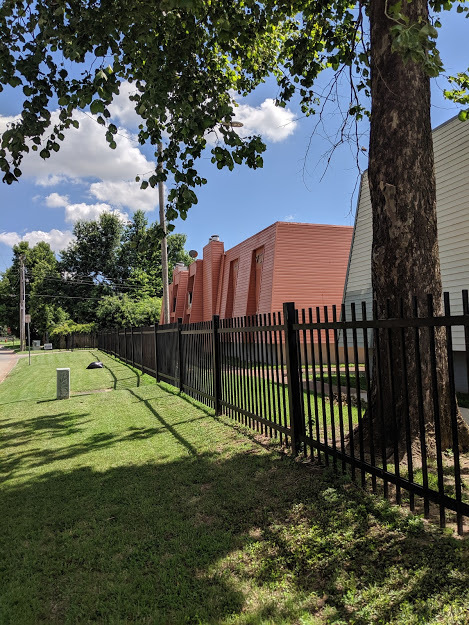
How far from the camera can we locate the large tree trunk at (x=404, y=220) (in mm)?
4117

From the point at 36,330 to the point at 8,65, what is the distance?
206 feet

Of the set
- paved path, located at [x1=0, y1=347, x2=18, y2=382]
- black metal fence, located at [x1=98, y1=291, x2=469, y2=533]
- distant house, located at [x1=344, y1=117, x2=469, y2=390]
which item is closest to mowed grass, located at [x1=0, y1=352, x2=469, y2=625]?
black metal fence, located at [x1=98, y1=291, x2=469, y2=533]

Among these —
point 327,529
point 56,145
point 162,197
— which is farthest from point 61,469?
point 162,197

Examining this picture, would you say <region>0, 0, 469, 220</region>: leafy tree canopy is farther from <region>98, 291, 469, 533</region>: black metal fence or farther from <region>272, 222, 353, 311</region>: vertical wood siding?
<region>272, 222, 353, 311</region>: vertical wood siding

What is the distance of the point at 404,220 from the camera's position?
4.25 metres

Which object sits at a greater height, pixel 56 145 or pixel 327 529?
pixel 56 145

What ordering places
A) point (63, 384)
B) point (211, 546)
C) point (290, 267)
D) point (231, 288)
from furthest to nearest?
1. point (231, 288)
2. point (290, 267)
3. point (63, 384)
4. point (211, 546)

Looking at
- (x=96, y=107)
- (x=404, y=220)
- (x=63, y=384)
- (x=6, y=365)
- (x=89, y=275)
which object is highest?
(x=89, y=275)

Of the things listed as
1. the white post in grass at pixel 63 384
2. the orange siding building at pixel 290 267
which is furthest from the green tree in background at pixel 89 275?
the white post in grass at pixel 63 384

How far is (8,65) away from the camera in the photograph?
4.82 m

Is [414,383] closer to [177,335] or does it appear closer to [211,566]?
[211,566]

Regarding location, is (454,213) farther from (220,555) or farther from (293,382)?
(220,555)

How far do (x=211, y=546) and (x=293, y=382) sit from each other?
214 centimetres

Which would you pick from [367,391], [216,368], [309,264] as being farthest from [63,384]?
[309,264]
